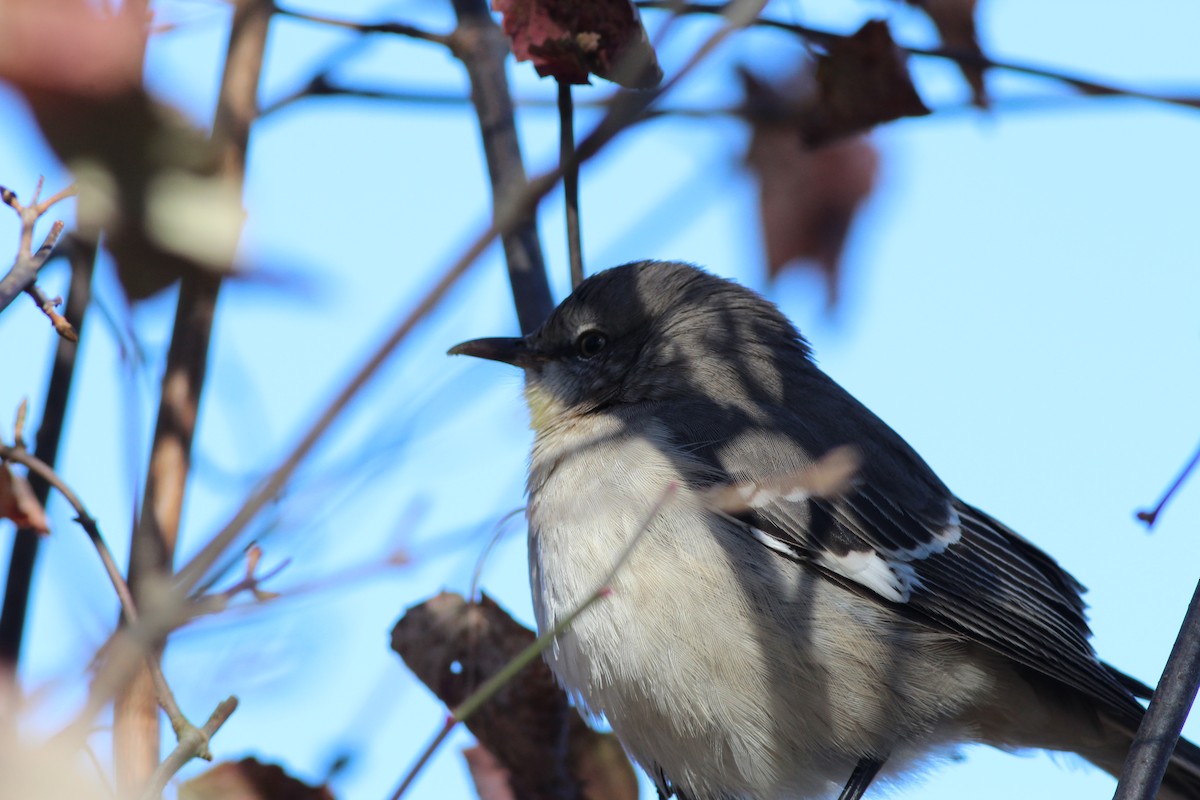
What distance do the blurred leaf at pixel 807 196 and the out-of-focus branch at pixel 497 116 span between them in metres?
0.79

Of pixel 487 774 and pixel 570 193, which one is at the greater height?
pixel 570 193

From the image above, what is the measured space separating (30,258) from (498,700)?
Result: 2.01m

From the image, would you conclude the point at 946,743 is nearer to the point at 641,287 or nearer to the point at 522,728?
the point at 522,728

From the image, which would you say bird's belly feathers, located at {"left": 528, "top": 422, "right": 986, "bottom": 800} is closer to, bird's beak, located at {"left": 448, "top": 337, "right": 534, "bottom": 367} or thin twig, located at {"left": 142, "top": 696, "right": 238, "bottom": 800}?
bird's beak, located at {"left": 448, "top": 337, "right": 534, "bottom": 367}

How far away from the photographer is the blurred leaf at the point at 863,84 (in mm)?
3277

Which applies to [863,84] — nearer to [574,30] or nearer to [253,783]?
[574,30]

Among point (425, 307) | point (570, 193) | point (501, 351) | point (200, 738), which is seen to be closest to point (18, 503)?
point (200, 738)

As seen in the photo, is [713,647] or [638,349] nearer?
[713,647]

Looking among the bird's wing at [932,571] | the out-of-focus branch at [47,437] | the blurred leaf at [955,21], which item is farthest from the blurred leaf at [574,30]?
the bird's wing at [932,571]

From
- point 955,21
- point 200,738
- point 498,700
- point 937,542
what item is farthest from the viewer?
point 937,542

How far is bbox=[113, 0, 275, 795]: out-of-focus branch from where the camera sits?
201cm

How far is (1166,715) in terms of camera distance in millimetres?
2229

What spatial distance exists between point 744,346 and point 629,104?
123 inches

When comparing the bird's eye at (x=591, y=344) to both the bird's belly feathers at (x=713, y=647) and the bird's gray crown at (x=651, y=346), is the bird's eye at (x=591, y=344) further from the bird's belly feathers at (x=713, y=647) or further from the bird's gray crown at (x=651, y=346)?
the bird's belly feathers at (x=713, y=647)
